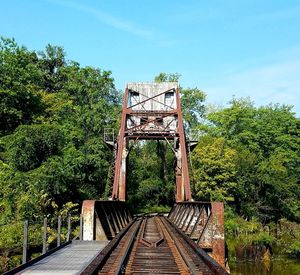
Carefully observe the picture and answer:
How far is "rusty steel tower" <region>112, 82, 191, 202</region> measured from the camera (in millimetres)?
28375

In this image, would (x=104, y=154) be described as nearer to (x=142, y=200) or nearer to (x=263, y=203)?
(x=142, y=200)

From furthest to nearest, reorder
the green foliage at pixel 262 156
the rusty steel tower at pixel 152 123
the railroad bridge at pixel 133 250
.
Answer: the green foliage at pixel 262 156, the rusty steel tower at pixel 152 123, the railroad bridge at pixel 133 250

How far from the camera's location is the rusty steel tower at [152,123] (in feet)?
93.1

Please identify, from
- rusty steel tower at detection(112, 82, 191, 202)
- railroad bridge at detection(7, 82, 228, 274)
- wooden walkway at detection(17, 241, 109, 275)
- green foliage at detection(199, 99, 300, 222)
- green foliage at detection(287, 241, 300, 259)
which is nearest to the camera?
railroad bridge at detection(7, 82, 228, 274)

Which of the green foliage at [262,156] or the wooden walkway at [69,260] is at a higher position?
the green foliage at [262,156]

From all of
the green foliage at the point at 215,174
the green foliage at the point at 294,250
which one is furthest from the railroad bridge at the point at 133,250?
the green foliage at the point at 215,174

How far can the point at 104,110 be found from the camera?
4328 cm

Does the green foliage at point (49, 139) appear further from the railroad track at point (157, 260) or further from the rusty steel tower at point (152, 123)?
the railroad track at point (157, 260)

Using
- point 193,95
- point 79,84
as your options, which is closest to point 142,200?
point 79,84

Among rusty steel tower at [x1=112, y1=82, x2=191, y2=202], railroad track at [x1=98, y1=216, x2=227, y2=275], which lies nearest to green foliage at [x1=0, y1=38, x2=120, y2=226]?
rusty steel tower at [x1=112, y1=82, x2=191, y2=202]

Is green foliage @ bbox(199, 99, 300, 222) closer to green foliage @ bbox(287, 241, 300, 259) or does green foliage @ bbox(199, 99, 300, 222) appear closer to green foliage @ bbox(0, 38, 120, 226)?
green foliage @ bbox(287, 241, 300, 259)

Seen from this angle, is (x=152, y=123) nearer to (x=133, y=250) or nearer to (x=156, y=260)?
(x=133, y=250)

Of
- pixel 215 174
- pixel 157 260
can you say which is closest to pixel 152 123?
pixel 215 174

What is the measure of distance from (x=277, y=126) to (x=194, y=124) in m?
13.0
